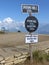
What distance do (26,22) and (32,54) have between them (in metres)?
1.35

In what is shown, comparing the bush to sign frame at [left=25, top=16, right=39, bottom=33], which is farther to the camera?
the bush

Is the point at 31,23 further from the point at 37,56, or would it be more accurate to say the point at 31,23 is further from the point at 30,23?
the point at 37,56

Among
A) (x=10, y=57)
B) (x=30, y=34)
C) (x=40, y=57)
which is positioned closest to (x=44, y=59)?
(x=40, y=57)

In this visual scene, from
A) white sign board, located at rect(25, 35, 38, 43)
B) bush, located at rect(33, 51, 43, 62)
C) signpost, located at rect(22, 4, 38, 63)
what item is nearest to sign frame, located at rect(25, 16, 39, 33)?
signpost, located at rect(22, 4, 38, 63)

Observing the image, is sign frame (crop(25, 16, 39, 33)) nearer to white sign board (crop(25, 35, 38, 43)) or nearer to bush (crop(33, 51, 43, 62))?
white sign board (crop(25, 35, 38, 43))

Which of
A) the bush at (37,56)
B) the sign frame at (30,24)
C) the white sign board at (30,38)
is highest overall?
the sign frame at (30,24)

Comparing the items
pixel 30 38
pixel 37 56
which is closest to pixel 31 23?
pixel 30 38

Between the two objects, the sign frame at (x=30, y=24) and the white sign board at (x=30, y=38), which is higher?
the sign frame at (x=30, y=24)

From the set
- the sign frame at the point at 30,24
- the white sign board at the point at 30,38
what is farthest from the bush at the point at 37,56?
the sign frame at the point at 30,24

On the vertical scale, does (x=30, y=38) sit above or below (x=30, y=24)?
below

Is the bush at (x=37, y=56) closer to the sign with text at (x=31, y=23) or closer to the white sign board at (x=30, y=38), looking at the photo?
the white sign board at (x=30, y=38)

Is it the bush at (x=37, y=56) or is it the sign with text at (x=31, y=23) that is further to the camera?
the bush at (x=37, y=56)

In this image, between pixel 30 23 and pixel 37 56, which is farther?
pixel 37 56

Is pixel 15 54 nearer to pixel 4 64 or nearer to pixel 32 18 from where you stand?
pixel 4 64
